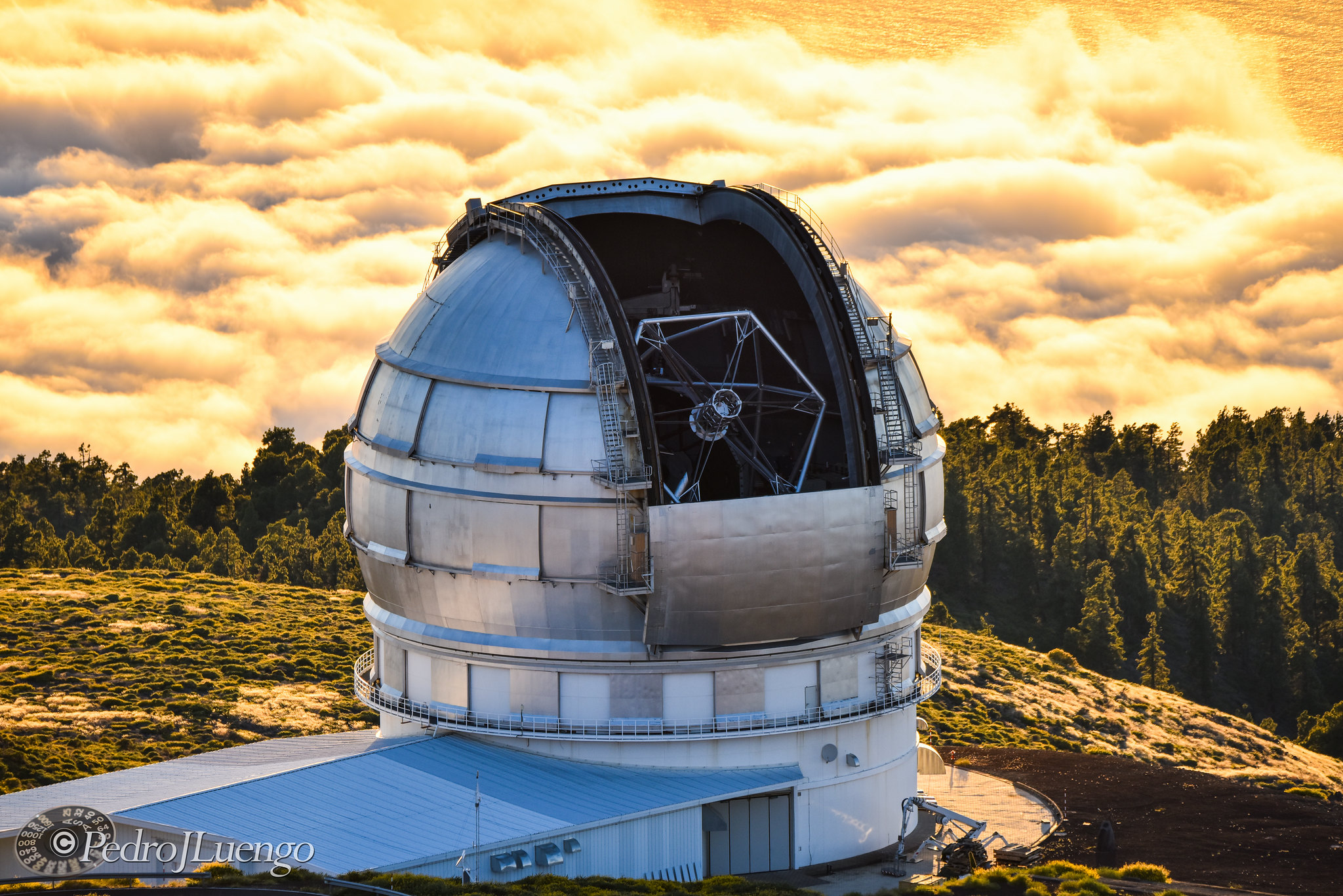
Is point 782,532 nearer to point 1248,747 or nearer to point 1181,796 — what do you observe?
point 1181,796

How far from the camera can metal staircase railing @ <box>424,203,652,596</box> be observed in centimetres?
3259

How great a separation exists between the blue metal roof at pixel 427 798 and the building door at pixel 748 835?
0.76 metres

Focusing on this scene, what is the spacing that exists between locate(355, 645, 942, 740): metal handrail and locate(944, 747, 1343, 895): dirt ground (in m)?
6.44

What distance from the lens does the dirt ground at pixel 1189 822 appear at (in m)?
34.7

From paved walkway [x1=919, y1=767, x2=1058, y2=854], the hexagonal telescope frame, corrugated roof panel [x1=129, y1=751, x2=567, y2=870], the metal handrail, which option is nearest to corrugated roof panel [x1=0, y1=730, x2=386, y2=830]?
corrugated roof panel [x1=129, y1=751, x2=567, y2=870]

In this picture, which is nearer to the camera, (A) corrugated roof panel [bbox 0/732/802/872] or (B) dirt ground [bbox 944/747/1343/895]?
(A) corrugated roof panel [bbox 0/732/802/872]

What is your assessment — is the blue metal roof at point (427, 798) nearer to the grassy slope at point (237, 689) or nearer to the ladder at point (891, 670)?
the ladder at point (891, 670)

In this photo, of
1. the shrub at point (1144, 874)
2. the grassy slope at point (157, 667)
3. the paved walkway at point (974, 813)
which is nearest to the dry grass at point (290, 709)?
the grassy slope at point (157, 667)

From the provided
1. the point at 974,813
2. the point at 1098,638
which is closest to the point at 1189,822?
the point at 974,813

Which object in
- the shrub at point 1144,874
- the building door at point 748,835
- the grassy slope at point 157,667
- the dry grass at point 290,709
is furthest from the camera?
the dry grass at point 290,709

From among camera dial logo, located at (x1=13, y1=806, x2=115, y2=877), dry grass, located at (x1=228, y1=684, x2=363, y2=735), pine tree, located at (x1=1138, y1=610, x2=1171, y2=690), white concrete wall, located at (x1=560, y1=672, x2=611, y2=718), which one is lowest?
pine tree, located at (x1=1138, y1=610, x2=1171, y2=690)

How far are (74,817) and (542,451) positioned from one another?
1282 cm

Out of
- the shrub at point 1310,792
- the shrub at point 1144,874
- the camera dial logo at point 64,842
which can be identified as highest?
the camera dial logo at point 64,842

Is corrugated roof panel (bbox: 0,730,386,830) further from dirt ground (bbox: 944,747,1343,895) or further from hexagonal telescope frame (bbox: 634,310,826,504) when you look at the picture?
dirt ground (bbox: 944,747,1343,895)
